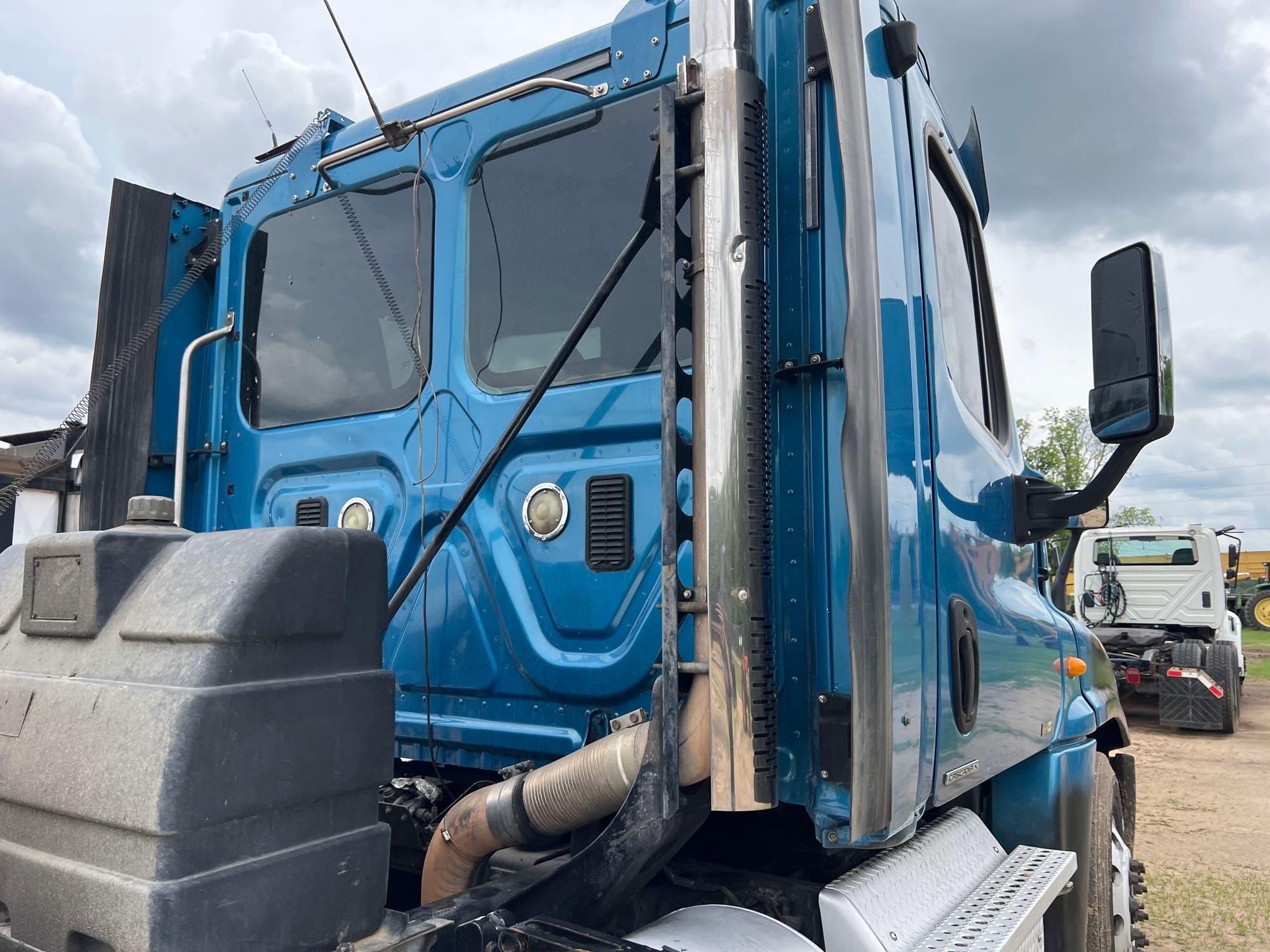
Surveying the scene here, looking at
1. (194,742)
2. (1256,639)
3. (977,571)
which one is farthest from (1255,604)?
(194,742)

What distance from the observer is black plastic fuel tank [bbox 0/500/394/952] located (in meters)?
1.25

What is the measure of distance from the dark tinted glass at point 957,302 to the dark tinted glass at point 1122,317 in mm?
345

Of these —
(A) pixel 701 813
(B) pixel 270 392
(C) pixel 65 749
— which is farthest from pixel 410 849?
(B) pixel 270 392

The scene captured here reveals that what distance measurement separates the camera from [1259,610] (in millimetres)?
25922

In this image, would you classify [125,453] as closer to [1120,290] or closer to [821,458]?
[821,458]

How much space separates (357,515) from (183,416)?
75 cm

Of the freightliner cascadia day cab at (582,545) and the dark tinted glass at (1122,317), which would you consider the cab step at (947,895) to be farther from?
the dark tinted glass at (1122,317)

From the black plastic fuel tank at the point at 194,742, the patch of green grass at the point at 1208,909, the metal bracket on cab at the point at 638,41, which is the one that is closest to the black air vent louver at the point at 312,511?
the black plastic fuel tank at the point at 194,742

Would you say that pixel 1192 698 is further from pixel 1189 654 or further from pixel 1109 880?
pixel 1109 880

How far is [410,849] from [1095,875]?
2078 mm

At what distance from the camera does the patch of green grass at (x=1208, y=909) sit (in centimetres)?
502

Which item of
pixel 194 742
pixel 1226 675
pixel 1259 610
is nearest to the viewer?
pixel 194 742

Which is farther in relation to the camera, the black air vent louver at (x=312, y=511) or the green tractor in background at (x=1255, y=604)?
the green tractor in background at (x=1255, y=604)

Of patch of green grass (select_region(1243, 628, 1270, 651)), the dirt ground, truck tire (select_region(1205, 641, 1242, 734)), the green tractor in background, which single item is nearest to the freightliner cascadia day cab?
the dirt ground
